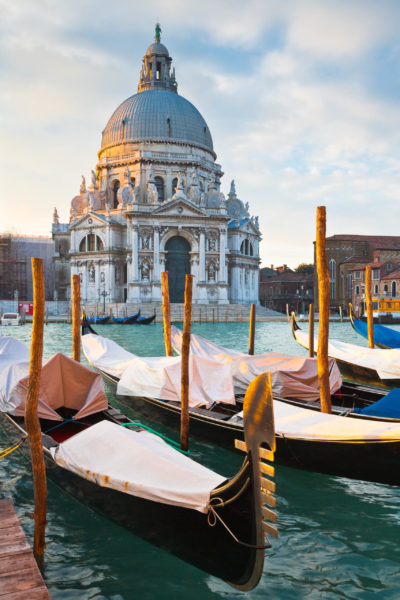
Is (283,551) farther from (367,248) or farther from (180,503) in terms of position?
(367,248)

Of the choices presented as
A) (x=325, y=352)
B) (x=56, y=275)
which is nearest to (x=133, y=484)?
(x=325, y=352)

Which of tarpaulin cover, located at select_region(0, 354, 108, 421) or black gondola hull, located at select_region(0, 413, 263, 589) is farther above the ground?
tarpaulin cover, located at select_region(0, 354, 108, 421)

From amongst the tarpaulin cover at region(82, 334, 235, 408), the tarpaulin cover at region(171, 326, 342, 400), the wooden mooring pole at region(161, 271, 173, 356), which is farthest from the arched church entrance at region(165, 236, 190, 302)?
the tarpaulin cover at region(82, 334, 235, 408)

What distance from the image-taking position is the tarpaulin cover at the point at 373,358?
31.3 ft

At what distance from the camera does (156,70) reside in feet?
149

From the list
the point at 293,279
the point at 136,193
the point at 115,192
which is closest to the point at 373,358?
→ the point at 136,193

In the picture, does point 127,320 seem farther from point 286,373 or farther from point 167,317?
point 286,373

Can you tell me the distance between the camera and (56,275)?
42.0 metres

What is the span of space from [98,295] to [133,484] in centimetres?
3407

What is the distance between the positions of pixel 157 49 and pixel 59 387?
4474 cm

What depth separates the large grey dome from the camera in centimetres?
4025

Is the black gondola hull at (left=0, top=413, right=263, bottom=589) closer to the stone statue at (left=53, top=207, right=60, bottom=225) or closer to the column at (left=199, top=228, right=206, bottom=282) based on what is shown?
the column at (left=199, top=228, right=206, bottom=282)

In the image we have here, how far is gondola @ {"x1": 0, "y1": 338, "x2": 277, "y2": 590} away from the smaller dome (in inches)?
1802

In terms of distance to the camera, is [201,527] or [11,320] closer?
[201,527]
